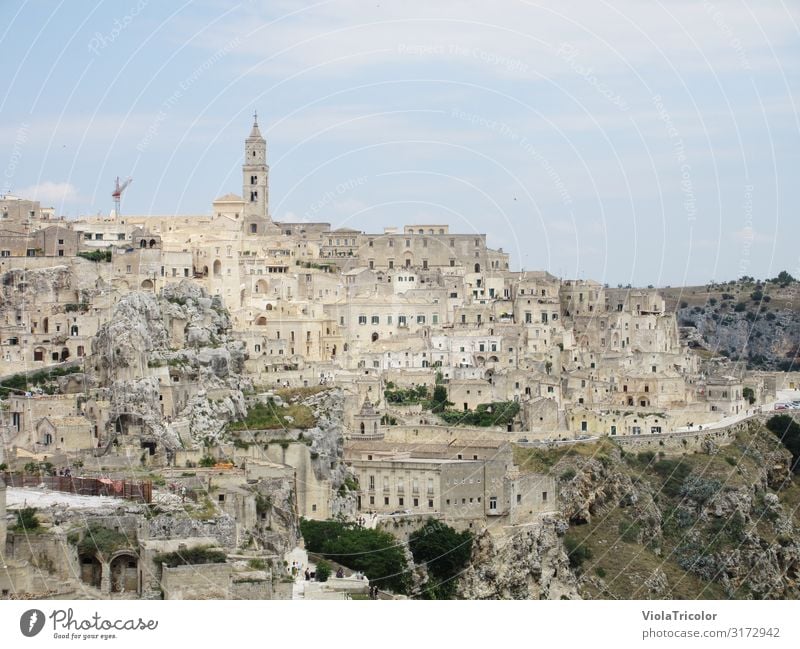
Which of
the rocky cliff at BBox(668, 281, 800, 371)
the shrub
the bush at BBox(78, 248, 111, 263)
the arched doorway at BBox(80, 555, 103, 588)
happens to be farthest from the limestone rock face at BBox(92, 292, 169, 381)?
the rocky cliff at BBox(668, 281, 800, 371)

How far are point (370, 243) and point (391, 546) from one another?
81.9 ft

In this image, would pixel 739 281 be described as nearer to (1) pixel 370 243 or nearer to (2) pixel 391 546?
(1) pixel 370 243

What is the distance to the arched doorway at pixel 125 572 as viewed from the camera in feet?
127

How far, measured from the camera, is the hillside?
99.6 m

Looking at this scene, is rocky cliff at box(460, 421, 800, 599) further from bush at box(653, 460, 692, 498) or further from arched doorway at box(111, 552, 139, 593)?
arched doorway at box(111, 552, 139, 593)

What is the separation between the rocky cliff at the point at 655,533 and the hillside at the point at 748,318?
28.5 metres

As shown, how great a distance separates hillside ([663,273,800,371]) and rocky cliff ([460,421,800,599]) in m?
28.5

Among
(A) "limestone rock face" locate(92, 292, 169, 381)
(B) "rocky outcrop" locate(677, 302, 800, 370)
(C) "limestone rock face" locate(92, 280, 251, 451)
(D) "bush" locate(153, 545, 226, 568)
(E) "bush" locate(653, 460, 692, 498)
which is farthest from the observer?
(B) "rocky outcrop" locate(677, 302, 800, 370)

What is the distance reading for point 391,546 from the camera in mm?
50312

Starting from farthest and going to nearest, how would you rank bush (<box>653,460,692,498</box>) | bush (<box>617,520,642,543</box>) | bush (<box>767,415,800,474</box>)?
bush (<box>767,415,800,474</box>) < bush (<box>653,460,692,498</box>) < bush (<box>617,520,642,543</box>)

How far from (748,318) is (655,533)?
4862cm

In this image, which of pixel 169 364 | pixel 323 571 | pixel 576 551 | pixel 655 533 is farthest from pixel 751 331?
pixel 323 571

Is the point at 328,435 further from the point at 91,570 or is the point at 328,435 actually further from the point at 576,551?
the point at 91,570

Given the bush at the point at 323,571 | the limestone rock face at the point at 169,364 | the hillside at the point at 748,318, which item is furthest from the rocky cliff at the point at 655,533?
the hillside at the point at 748,318
